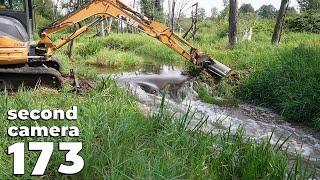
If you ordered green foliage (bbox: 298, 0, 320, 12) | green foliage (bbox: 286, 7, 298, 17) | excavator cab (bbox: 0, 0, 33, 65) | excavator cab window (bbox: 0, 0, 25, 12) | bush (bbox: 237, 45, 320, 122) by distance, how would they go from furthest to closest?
green foliage (bbox: 298, 0, 320, 12)
green foliage (bbox: 286, 7, 298, 17)
excavator cab window (bbox: 0, 0, 25, 12)
bush (bbox: 237, 45, 320, 122)
excavator cab (bbox: 0, 0, 33, 65)

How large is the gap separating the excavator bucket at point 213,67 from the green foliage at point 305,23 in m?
13.9

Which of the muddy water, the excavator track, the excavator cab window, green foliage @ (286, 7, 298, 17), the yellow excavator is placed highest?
green foliage @ (286, 7, 298, 17)

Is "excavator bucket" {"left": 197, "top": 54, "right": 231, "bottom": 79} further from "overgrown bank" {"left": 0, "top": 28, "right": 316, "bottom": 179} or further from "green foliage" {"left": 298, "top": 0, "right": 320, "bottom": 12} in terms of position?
"green foliage" {"left": 298, "top": 0, "right": 320, "bottom": 12}

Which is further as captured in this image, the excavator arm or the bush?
the excavator arm

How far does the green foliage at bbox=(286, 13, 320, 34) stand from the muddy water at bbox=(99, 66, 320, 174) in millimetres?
13765

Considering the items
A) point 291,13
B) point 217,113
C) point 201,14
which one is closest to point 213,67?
point 217,113

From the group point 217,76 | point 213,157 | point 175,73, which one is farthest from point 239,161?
point 175,73

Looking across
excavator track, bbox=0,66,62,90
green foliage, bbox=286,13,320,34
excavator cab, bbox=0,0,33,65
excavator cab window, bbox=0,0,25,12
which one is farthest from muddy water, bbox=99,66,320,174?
green foliage, bbox=286,13,320,34

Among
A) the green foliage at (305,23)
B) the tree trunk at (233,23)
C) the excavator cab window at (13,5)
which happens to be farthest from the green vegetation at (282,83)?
the green foliage at (305,23)

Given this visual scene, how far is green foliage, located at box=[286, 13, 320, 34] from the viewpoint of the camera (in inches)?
869

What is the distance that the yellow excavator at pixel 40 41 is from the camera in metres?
6.98

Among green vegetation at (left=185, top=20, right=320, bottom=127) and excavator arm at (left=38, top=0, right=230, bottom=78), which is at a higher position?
excavator arm at (left=38, top=0, right=230, bottom=78)

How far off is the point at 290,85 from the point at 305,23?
636 inches

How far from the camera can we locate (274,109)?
811 cm
